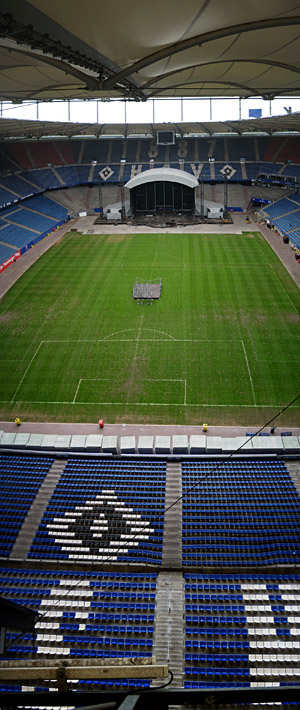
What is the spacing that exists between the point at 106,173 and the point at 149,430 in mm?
60299

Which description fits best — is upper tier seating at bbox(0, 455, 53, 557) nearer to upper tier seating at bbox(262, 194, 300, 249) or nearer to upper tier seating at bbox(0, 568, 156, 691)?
upper tier seating at bbox(0, 568, 156, 691)

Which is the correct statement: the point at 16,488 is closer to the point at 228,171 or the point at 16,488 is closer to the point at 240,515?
the point at 240,515

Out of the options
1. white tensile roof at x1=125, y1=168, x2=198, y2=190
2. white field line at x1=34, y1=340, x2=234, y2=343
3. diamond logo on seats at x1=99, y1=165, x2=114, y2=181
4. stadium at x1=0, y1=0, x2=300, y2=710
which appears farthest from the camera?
diamond logo on seats at x1=99, y1=165, x2=114, y2=181

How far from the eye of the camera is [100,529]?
849 inches

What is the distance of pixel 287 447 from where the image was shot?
25.4m

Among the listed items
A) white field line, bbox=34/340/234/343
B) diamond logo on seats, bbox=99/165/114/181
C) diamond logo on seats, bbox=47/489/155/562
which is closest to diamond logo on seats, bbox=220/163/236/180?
diamond logo on seats, bbox=99/165/114/181

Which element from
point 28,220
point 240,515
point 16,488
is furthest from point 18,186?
point 240,515

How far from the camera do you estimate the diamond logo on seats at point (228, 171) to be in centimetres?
7775

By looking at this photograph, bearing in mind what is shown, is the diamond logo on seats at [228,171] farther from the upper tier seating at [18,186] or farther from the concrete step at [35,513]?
the concrete step at [35,513]

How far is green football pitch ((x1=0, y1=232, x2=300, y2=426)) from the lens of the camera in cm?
3094

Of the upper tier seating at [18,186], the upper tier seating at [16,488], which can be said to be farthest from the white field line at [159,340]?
the upper tier seating at [18,186]

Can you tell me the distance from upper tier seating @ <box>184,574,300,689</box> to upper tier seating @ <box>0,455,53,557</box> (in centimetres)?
787

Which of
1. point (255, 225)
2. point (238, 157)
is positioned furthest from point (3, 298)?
point (238, 157)

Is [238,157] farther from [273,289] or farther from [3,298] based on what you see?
[3,298]
